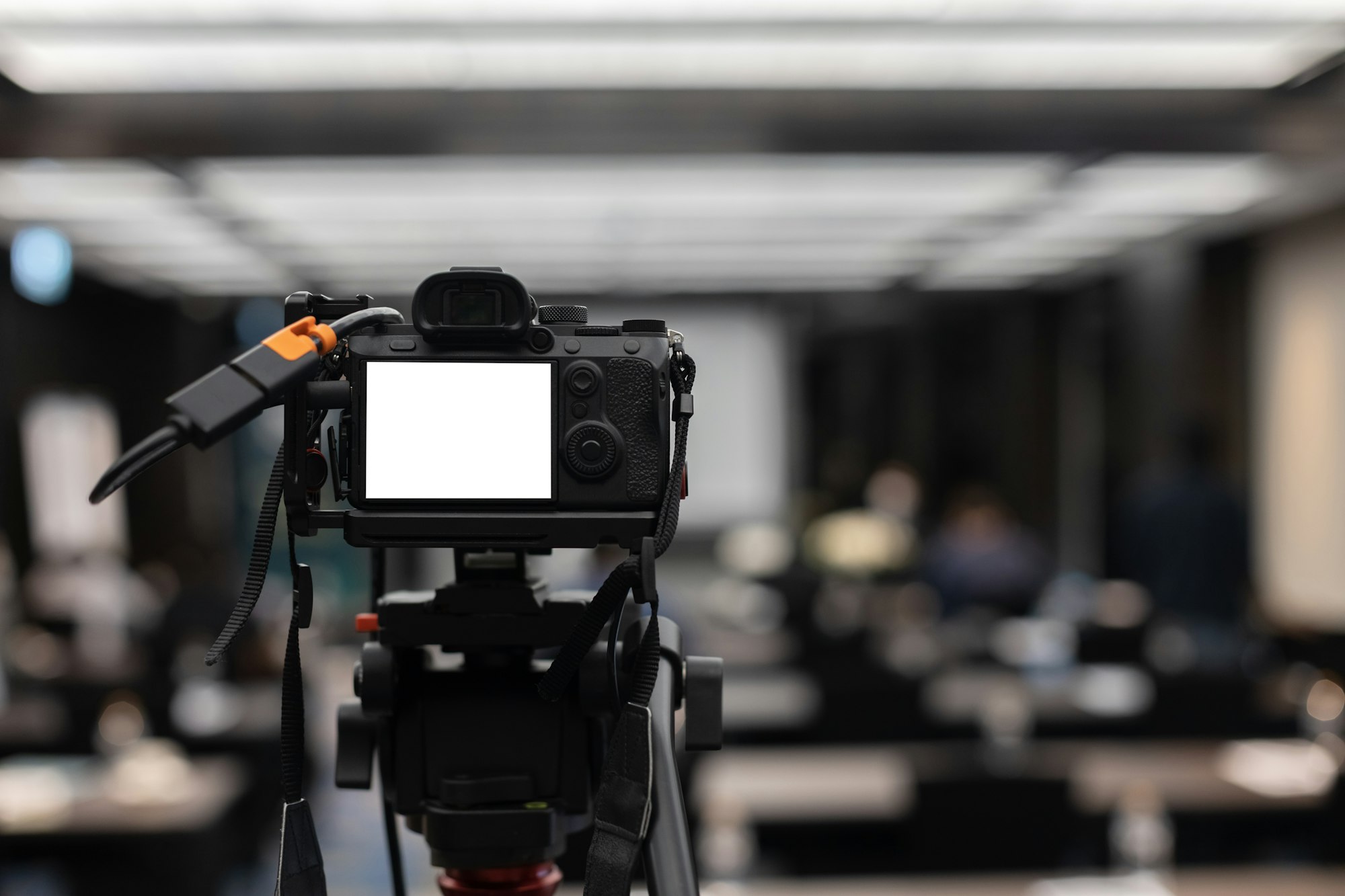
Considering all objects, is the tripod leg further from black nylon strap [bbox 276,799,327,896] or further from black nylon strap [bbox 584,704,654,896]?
black nylon strap [bbox 276,799,327,896]

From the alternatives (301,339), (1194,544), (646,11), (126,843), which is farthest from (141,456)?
(1194,544)

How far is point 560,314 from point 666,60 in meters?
3.16

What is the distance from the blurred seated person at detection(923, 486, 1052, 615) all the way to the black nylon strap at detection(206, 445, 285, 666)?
18.7 ft

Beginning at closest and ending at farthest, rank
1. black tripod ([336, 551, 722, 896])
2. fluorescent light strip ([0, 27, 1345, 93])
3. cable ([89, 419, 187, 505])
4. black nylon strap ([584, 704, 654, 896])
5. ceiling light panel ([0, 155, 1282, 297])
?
cable ([89, 419, 187, 505]) < black nylon strap ([584, 704, 654, 896]) < black tripod ([336, 551, 722, 896]) < fluorescent light strip ([0, 27, 1345, 93]) < ceiling light panel ([0, 155, 1282, 297])

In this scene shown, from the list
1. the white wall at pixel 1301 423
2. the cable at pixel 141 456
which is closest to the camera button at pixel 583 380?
the cable at pixel 141 456

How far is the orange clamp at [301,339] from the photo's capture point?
2.07ft

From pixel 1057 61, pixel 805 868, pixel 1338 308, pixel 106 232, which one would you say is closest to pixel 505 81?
pixel 1057 61

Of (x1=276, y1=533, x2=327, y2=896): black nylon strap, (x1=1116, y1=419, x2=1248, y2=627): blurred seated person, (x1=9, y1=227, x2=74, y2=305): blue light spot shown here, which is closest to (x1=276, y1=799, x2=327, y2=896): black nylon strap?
(x1=276, y1=533, x2=327, y2=896): black nylon strap

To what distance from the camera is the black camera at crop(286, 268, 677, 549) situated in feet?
2.39

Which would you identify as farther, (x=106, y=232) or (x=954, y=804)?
(x=106, y=232)

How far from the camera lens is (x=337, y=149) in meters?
4.02

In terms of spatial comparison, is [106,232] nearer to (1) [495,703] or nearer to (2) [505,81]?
(2) [505,81]

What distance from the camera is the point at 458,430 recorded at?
0.74m

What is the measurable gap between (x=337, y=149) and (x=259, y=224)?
7.28 feet
